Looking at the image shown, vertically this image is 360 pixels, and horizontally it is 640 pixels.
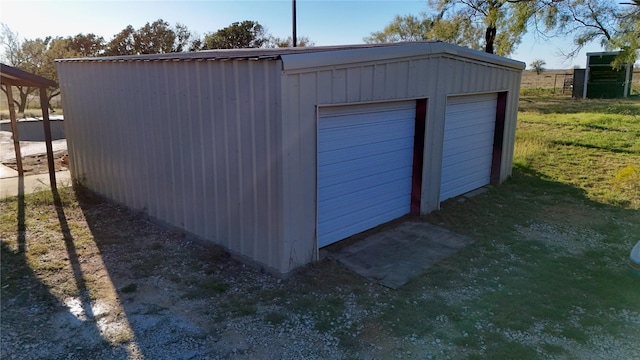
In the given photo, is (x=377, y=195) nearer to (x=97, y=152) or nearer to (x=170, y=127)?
(x=170, y=127)

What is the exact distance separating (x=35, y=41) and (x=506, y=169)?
91.2 feet

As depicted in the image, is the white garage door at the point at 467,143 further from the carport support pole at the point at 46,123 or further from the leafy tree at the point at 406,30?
the leafy tree at the point at 406,30

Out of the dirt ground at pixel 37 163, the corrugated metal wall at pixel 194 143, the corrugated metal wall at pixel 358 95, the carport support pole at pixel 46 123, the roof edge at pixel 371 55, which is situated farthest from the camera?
the dirt ground at pixel 37 163

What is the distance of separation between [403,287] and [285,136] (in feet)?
6.31

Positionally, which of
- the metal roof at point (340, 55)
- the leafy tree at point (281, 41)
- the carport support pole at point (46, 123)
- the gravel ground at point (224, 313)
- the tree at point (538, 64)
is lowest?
the gravel ground at point (224, 313)

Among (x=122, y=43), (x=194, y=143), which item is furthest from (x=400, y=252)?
(x=122, y=43)

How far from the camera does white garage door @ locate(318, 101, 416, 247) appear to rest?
5.31 m

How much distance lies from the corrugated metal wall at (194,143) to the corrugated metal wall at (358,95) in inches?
6.8

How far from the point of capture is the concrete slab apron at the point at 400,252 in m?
4.86

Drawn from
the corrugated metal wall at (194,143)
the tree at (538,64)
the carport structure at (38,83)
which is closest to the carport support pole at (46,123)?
the carport structure at (38,83)

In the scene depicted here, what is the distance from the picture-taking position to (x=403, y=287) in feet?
14.9

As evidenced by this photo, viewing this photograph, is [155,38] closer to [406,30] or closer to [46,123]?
[406,30]

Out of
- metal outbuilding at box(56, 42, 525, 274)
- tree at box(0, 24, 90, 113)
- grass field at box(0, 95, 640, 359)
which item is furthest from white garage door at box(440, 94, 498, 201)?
tree at box(0, 24, 90, 113)

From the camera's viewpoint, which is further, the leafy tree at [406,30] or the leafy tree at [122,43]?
the leafy tree at [122,43]
